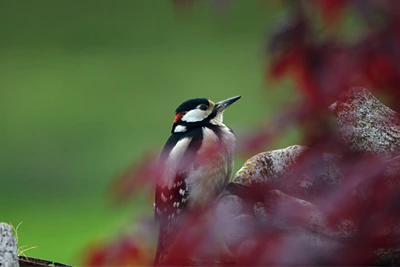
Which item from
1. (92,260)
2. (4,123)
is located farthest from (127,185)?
(4,123)

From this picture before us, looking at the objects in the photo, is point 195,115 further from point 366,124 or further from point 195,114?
point 366,124

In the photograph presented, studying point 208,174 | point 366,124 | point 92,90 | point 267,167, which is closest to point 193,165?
point 208,174

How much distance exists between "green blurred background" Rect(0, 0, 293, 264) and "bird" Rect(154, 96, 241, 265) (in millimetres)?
2537

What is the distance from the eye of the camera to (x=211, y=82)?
6582 millimetres

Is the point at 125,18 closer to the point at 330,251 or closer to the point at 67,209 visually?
the point at 67,209

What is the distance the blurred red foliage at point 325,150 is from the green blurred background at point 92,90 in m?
3.26

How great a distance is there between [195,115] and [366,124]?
26.4 inches

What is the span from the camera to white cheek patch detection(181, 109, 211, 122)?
7.13ft

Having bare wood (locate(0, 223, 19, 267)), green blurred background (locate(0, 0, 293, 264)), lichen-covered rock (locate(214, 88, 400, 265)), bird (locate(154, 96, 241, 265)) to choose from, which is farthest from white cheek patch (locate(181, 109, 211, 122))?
green blurred background (locate(0, 0, 293, 264))

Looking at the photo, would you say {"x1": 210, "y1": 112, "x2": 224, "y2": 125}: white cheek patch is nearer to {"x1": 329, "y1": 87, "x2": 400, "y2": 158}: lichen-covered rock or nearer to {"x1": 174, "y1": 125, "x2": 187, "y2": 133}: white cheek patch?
{"x1": 174, "y1": 125, "x2": 187, "y2": 133}: white cheek patch

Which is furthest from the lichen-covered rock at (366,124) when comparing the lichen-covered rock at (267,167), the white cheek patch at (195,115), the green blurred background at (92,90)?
the green blurred background at (92,90)

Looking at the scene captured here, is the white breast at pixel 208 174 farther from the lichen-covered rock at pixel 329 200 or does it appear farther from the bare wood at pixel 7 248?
the bare wood at pixel 7 248

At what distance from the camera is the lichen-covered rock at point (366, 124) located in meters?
1.54

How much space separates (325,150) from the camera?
1.35 metres
